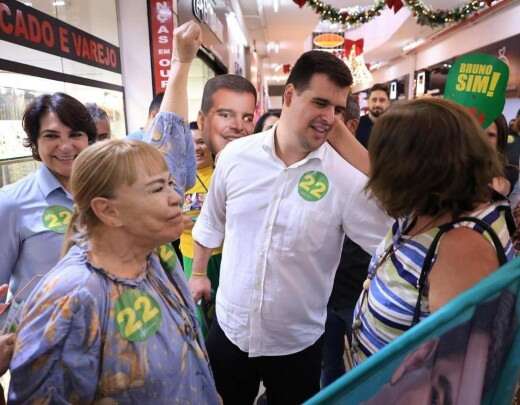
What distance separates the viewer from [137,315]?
2.81 feet

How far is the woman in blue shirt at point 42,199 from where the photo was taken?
1.39 m

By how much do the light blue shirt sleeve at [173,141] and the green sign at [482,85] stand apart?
4.01ft

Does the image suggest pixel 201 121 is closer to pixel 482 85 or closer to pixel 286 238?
pixel 286 238

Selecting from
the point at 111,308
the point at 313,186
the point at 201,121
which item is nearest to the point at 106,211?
the point at 111,308

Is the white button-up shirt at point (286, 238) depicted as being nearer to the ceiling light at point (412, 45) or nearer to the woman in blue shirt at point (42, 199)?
the woman in blue shirt at point (42, 199)

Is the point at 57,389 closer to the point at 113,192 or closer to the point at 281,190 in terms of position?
the point at 113,192

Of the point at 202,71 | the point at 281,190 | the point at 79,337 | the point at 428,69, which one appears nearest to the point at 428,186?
the point at 281,190

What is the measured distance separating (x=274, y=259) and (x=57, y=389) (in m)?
0.79

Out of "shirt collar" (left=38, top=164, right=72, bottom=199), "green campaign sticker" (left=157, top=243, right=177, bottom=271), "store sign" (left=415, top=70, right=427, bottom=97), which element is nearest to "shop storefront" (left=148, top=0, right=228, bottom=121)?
"shirt collar" (left=38, top=164, right=72, bottom=199)

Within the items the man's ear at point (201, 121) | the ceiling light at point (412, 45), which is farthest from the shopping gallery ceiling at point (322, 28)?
the man's ear at point (201, 121)

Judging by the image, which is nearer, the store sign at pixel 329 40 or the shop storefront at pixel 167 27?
the shop storefront at pixel 167 27

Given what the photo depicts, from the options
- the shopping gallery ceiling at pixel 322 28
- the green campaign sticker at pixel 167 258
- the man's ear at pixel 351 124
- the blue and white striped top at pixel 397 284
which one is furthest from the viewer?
the shopping gallery ceiling at pixel 322 28

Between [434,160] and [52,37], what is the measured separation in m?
2.72

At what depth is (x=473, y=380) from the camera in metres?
0.54
